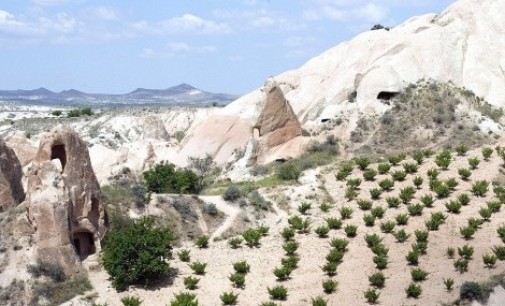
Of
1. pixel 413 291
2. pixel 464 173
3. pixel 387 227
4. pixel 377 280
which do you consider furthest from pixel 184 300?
pixel 464 173

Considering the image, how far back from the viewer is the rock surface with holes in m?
28.7

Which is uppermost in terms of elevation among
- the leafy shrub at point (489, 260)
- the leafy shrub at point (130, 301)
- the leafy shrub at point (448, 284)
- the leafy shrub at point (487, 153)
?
the leafy shrub at point (487, 153)

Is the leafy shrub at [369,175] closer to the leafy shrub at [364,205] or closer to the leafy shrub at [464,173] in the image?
the leafy shrub at [364,205]

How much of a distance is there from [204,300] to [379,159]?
17218 millimetres

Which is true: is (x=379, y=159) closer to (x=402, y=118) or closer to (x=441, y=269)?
(x=402, y=118)

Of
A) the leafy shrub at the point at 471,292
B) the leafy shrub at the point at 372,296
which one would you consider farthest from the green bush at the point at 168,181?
the leafy shrub at the point at 471,292

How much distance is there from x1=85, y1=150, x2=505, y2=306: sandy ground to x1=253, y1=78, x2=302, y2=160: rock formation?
12660mm

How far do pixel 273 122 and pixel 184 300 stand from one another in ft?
75.9

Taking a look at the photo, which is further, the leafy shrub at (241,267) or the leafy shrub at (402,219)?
the leafy shrub at (402,219)

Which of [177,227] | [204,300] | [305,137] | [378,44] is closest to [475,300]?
[204,300]

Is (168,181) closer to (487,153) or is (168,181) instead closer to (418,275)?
(487,153)

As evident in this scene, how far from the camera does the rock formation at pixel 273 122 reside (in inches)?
1857

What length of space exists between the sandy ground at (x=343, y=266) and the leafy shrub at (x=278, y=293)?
0.26 meters

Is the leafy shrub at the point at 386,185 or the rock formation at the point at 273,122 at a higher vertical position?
the rock formation at the point at 273,122
